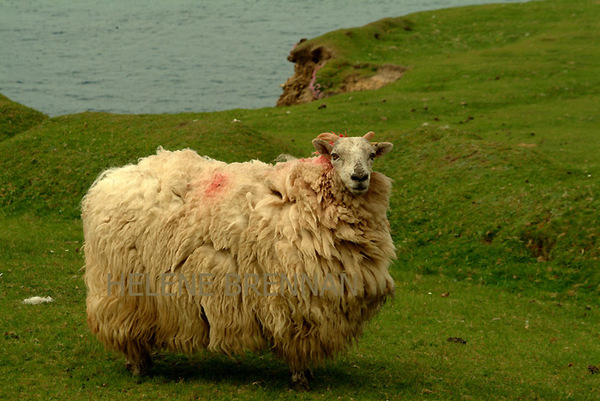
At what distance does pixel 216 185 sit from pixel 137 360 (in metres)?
2.31

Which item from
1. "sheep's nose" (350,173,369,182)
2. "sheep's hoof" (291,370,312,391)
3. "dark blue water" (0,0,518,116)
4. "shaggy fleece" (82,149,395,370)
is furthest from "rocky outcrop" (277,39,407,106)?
"sheep's hoof" (291,370,312,391)

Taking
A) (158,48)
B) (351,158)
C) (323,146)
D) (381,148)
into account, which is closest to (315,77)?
(381,148)

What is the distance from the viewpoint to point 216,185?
8641 millimetres

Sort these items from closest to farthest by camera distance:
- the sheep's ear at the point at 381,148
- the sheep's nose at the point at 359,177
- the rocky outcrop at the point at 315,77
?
the sheep's nose at the point at 359,177, the sheep's ear at the point at 381,148, the rocky outcrop at the point at 315,77

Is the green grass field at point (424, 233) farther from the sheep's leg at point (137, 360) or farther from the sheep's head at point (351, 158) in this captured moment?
the sheep's head at point (351, 158)

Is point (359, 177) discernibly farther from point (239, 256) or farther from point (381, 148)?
point (239, 256)

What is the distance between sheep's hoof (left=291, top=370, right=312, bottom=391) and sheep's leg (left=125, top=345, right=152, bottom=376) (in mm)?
1851

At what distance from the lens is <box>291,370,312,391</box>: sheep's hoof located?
27.1 ft

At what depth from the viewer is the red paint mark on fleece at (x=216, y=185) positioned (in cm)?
855

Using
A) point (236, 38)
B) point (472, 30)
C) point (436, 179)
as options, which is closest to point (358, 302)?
point (436, 179)

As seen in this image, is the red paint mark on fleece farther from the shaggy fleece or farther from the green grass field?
the green grass field

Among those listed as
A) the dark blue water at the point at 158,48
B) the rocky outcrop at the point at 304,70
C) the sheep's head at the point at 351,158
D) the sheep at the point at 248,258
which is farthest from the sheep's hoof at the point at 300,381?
the dark blue water at the point at 158,48

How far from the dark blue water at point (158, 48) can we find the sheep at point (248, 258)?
38182 mm

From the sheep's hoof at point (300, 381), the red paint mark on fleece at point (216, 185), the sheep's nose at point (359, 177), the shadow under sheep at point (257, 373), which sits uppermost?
the sheep's nose at point (359, 177)
